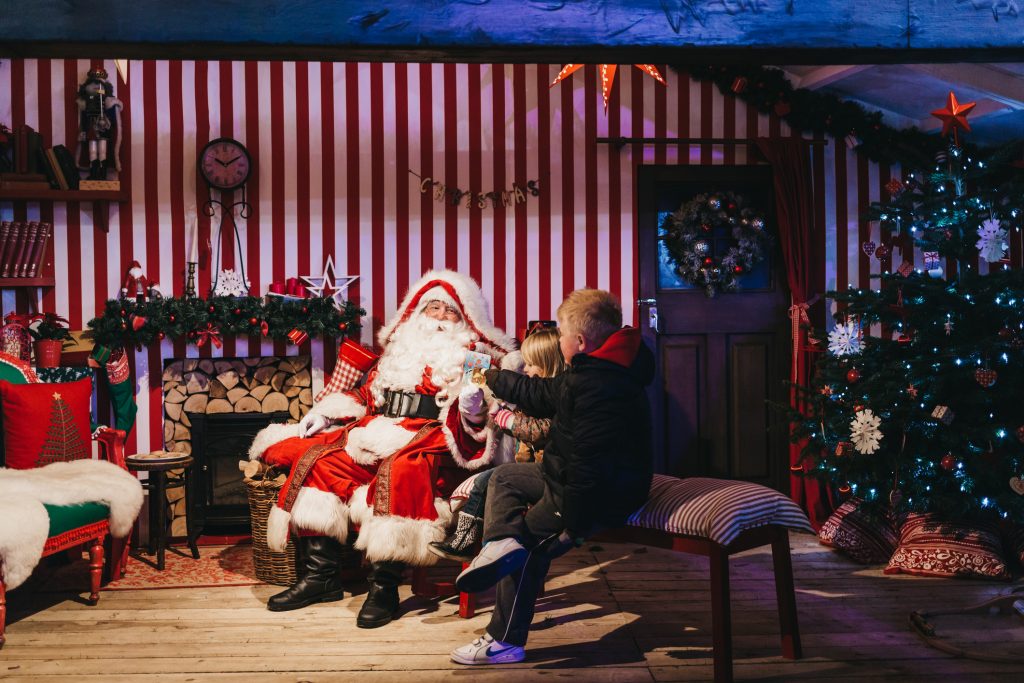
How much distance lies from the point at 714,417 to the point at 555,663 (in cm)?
287

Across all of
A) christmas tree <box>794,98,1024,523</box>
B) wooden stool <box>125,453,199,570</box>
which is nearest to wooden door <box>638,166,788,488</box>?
christmas tree <box>794,98,1024,523</box>

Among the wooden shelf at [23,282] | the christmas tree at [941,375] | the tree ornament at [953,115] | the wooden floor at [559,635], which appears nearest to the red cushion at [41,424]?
the wooden floor at [559,635]

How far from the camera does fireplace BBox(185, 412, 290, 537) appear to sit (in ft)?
17.4

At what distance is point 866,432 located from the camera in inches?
168

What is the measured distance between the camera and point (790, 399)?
5.65 meters

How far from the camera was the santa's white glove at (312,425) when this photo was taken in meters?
4.46

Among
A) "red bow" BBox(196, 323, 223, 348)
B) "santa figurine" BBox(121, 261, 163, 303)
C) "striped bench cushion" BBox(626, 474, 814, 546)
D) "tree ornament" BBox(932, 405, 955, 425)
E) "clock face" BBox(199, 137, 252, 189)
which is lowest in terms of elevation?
"striped bench cushion" BBox(626, 474, 814, 546)

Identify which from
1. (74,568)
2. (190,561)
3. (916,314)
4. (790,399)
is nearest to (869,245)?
(916,314)

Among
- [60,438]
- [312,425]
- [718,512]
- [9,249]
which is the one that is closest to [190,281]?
[9,249]

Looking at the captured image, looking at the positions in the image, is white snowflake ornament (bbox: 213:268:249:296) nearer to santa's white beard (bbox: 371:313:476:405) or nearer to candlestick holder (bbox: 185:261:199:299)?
candlestick holder (bbox: 185:261:199:299)

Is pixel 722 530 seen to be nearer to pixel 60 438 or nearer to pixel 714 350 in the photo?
pixel 714 350

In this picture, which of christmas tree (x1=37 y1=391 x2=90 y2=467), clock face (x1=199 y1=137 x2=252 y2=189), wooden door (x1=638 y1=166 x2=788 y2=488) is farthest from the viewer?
wooden door (x1=638 y1=166 x2=788 y2=488)

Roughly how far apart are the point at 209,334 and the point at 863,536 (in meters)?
3.86

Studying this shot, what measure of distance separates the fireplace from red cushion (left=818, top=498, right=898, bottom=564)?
331cm
